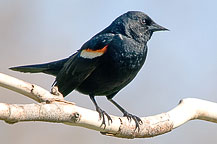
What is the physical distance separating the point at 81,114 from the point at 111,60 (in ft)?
4.18

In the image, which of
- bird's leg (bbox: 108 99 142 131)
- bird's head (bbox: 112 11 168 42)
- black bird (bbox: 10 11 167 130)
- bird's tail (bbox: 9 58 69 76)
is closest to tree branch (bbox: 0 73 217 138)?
bird's leg (bbox: 108 99 142 131)

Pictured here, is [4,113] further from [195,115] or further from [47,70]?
[47,70]

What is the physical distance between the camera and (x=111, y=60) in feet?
11.3

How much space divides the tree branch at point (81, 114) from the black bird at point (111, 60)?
71 cm

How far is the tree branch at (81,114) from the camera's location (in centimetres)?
196

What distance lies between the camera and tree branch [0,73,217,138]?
77.4 inches

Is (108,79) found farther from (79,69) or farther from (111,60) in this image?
(79,69)

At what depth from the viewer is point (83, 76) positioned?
3600 millimetres

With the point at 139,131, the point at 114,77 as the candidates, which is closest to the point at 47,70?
the point at 114,77

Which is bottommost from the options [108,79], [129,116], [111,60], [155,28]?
[129,116]

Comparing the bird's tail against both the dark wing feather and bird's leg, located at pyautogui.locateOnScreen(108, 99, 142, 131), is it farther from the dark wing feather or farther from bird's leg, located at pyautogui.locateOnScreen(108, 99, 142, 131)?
bird's leg, located at pyautogui.locateOnScreen(108, 99, 142, 131)

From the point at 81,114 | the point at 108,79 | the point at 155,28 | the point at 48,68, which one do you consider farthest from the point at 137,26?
the point at 81,114

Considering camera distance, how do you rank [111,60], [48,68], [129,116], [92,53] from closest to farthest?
[129,116]
[111,60]
[92,53]
[48,68]

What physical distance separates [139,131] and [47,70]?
1.55 meters
